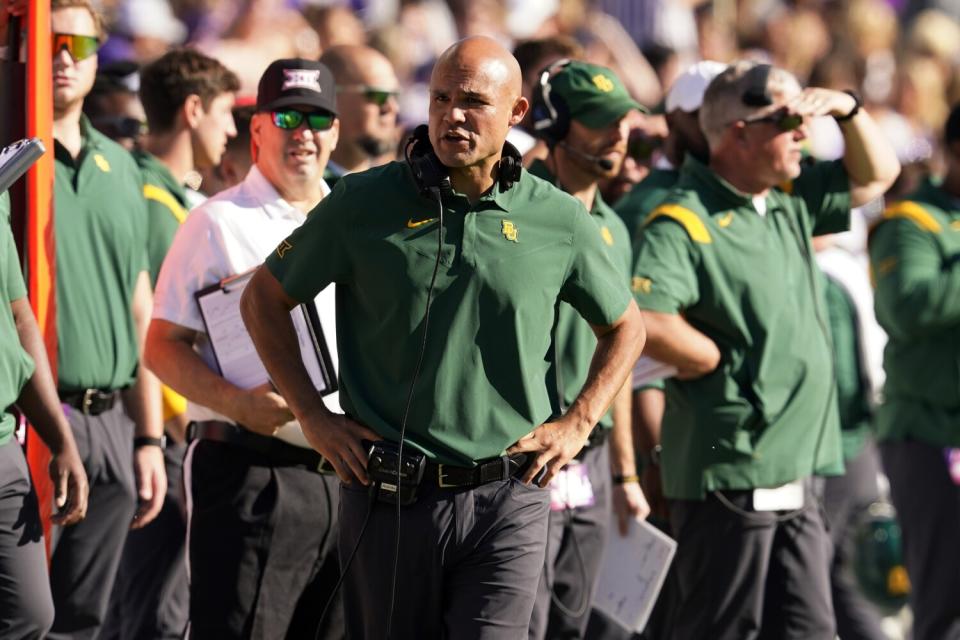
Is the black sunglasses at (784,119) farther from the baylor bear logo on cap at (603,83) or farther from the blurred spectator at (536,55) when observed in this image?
the blurred spectator at (536,55)

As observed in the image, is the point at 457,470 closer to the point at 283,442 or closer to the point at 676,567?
the point at 283,442

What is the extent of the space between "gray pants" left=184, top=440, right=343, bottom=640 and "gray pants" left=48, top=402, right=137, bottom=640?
31.1 inches

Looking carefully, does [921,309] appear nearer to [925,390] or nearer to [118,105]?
[925,390]

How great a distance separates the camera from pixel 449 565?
5.10 m

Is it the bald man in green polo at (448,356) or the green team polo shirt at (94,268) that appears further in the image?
the green team polo shirt at (94,268)

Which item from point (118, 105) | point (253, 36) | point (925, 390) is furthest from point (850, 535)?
point (253, 36)

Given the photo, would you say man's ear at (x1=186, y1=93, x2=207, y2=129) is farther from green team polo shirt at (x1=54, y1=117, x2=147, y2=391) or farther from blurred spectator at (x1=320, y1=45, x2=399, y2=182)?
green team polo shirt at (x1=54, y1=117, x2=147, y2=391)

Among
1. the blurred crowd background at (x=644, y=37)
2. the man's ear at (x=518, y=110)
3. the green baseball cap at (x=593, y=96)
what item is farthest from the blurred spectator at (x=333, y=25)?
the man's ear at (x=518, y=110)

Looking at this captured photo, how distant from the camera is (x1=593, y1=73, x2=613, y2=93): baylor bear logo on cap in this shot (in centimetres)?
707

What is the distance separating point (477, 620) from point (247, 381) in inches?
54.6

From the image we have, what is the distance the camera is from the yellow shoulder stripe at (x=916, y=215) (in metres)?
8.30

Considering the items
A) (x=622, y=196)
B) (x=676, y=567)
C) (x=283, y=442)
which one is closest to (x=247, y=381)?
(x=283, y=442)

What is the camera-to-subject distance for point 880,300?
27.0ft

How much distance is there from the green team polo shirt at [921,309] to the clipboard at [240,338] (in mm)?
3145
